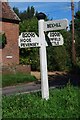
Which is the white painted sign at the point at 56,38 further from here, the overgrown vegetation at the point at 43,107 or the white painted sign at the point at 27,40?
the overgrown vegetation at the point at 43,107

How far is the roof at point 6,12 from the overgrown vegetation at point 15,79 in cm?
861

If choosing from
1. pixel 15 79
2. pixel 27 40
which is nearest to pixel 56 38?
pixel 27 40

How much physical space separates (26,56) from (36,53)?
2081 mm

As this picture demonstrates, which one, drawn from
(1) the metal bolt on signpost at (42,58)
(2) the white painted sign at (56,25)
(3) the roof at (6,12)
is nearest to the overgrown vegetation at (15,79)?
(3) the roof at (6,12)

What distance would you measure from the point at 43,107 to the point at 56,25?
2.11 metres

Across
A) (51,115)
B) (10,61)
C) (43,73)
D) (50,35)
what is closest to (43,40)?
(50,35)

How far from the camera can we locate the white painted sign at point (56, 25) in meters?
8.33

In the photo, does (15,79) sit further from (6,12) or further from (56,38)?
(56,38)

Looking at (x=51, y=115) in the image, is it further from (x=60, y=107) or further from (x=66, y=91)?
(x=66, y=91)

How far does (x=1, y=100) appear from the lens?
8.38 meters

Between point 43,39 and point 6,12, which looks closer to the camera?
point 43,39

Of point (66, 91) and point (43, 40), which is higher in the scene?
point (43, 40)

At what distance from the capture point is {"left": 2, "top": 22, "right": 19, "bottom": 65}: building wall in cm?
3588

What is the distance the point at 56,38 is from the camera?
8.61m
